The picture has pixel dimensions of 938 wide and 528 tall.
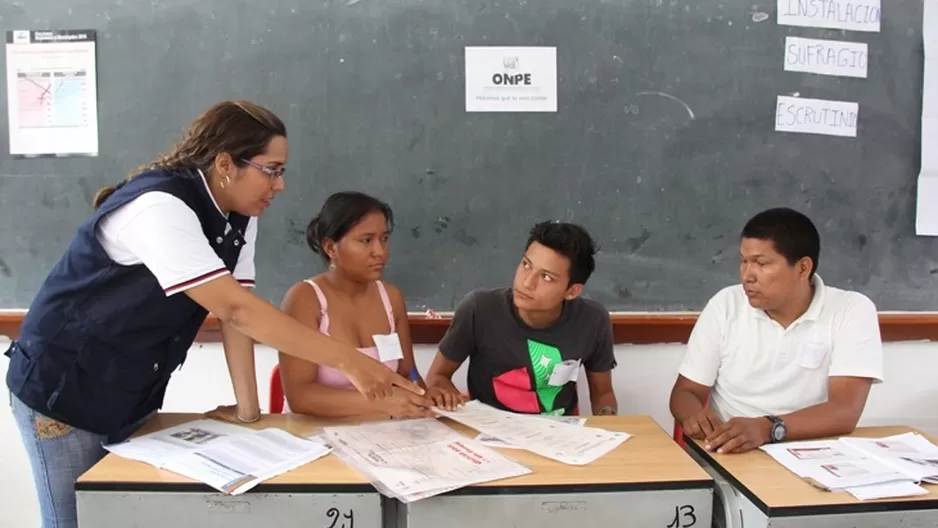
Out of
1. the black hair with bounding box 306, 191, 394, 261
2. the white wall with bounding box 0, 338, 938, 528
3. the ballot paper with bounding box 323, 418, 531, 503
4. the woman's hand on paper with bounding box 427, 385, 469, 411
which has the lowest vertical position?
the white wall with bounding box 0, 338, 938, 528

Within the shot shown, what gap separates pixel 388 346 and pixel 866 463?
1.22 metres

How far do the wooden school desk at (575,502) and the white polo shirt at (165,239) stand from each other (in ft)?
2.00

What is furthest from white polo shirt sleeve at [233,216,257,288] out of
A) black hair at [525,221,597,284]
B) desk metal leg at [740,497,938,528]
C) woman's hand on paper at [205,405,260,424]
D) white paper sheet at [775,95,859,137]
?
white paper sheet at [775,95,859,137]

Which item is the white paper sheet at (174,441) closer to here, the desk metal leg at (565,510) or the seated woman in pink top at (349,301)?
the seated woman in pink top at (349,301)

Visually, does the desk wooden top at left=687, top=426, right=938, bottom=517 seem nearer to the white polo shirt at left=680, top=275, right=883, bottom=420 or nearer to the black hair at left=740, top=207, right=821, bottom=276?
the white polo shirt at left=680, top=275, right=883, bottom=420

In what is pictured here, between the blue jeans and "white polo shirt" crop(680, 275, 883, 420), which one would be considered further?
"white polo shirt" crop(680, 275, 883, 420)

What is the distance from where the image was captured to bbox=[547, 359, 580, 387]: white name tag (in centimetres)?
196

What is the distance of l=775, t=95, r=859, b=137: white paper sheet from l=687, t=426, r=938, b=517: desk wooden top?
4.34 feet

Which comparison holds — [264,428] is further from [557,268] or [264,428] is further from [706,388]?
[706,388]

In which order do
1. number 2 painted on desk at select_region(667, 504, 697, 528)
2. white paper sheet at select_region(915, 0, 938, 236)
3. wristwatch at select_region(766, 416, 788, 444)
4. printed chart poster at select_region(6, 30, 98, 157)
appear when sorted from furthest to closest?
white paper sheet at select_region(915, 0, 938, 236), printed chart poster at select_region(6, 30, 98, 157), wristwatch at select_region(766, 416, 788, 444), number 2 painted on desk at select_region(667, 504, 697, 528)

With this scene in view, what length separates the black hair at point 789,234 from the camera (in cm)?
177

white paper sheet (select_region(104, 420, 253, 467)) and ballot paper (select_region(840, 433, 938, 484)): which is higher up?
white paper sheet (select_region(104, 420, 253, 467))

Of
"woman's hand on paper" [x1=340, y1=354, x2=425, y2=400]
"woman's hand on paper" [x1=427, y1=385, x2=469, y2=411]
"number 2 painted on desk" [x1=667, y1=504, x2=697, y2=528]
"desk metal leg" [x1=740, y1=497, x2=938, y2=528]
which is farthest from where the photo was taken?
"woman's hand on paper" [x1=427, y1=385, x2=469, y2=411]

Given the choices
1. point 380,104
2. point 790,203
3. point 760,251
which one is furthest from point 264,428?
point 790,203
